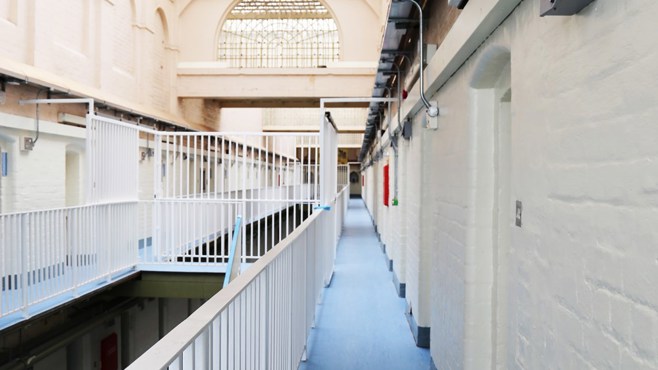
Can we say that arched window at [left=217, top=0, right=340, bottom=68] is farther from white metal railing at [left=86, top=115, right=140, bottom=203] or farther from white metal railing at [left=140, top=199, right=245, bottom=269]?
white metal railing at [left=140, top=199, right=245, bottom=269]

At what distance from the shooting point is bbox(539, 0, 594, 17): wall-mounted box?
151cm

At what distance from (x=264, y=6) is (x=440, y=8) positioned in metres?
13.6

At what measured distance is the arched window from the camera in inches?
643

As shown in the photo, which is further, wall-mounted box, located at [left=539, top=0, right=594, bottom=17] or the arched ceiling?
the arched ceiling

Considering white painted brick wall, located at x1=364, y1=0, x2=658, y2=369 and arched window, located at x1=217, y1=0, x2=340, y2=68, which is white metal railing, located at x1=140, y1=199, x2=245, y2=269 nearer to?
white painted brick wall, located at x1=364, y1=0, x2=658, y2=369

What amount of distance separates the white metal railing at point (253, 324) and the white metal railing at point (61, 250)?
349 cm

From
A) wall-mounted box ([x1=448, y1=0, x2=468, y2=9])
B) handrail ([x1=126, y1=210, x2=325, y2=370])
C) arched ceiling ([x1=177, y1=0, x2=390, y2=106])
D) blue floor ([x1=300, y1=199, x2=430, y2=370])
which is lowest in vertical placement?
blue floor ([x1=300, y1=199, x2=430, y2=370])

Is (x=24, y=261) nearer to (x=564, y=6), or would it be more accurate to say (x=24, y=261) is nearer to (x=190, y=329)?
(x=190, y=329)

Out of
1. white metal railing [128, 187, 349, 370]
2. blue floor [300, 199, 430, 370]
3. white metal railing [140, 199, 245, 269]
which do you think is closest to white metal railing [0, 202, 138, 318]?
white metal railing [140, 199, 245, 269]

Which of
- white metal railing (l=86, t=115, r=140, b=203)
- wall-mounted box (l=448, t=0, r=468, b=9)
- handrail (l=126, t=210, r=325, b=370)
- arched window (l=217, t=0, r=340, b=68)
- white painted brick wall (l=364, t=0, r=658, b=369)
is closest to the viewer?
handrail (l=126, t=210, r=325, b=370)

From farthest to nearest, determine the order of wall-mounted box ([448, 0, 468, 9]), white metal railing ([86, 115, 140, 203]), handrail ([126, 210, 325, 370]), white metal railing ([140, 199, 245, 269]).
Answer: white metal railing ([140, 199, 245, 269]) → white metal railing ([86, 115, 140, 203]) → wall-mounted box ([448, 0, 468, 9]) → handrail ([126, 210, 325, 370])

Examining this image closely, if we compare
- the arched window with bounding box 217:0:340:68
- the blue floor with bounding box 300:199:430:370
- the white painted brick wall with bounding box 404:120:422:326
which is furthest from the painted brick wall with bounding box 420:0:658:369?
the arched window with bounding box 217:0:340:68

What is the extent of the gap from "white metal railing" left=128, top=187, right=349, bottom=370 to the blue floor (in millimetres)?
666

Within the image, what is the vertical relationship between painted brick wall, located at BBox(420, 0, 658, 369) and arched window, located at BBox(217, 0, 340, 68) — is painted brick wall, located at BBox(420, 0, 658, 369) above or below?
below
